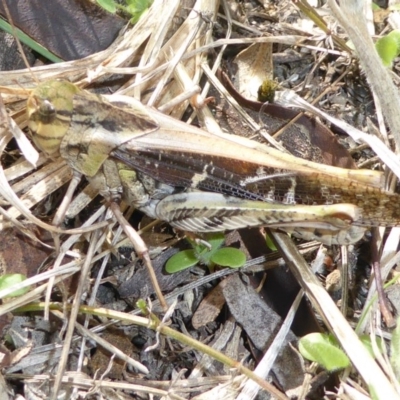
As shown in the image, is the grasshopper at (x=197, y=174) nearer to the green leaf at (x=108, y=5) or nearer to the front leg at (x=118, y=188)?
the front leg at (x=118, y=188)

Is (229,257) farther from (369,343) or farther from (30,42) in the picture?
(30,42)

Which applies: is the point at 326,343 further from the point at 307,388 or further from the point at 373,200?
the point at 373,200

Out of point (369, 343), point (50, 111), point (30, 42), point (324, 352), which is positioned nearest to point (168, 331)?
point (324, 352)

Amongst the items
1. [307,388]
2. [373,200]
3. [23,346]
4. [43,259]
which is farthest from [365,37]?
[23,346]

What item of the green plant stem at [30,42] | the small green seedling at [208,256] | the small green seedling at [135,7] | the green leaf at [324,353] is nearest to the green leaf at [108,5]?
the small green seedling at [135,7]

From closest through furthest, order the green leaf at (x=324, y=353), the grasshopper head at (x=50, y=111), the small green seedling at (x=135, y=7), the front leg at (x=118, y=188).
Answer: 1. the green leaf at (x=324, y=353)
2. the grasshopper head at (x=50, y=111)
3. the front leg at (x=118, y=188)
4. the small green seedling at (x=135, y=7)
